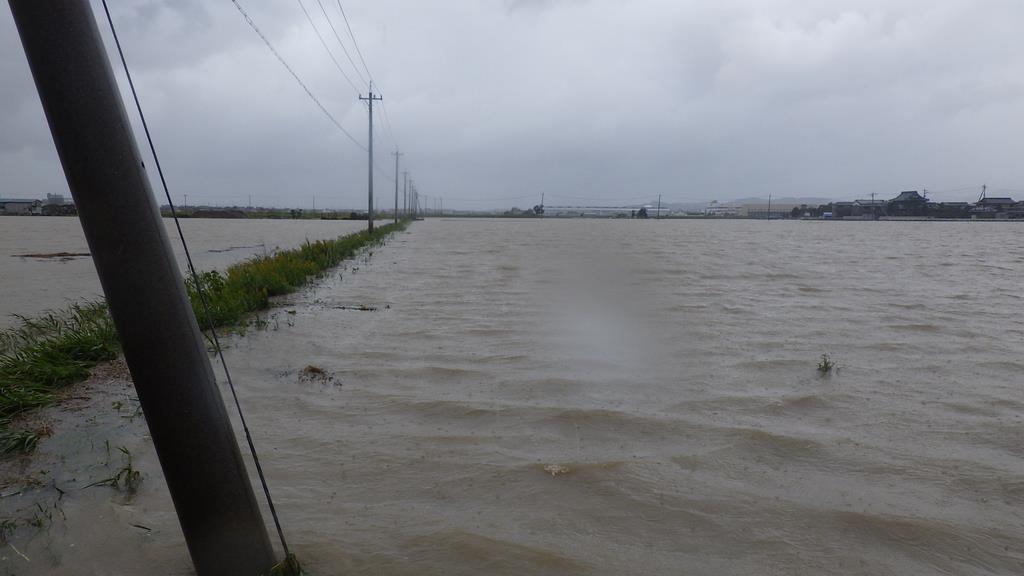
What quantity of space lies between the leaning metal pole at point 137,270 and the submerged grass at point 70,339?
5.59 ft

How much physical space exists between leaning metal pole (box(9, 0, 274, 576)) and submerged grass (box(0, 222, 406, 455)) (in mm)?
1703

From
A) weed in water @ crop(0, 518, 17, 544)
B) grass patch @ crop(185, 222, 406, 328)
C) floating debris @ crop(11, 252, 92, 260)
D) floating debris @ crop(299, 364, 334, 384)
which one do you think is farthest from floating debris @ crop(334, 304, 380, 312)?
floating debris @ crop(11, 252, 92, 260)

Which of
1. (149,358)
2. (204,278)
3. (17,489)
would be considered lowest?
(204,278)

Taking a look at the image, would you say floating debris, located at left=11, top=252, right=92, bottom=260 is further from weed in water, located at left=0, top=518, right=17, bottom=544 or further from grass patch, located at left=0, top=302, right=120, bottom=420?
weed in water, located at left=0, top=518, right=17, bottom=544

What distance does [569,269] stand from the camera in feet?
59.5

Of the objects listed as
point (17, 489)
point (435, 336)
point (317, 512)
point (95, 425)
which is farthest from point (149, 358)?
point (435, 336)

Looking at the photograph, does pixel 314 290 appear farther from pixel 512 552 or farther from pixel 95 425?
pixel 512 552

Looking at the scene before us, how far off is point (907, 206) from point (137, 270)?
11837 centimetres

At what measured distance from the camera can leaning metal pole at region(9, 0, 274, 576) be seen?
2121 millimetres

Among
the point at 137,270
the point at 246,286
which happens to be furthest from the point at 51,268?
the point at 137,270

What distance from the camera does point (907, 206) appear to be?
334ft

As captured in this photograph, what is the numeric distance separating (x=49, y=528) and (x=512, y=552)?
2.27 metres

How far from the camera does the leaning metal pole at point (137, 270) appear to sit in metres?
2.12

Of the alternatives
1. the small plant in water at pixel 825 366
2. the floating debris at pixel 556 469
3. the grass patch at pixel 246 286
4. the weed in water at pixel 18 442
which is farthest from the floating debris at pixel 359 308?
the floating debris at pixel 556 469
